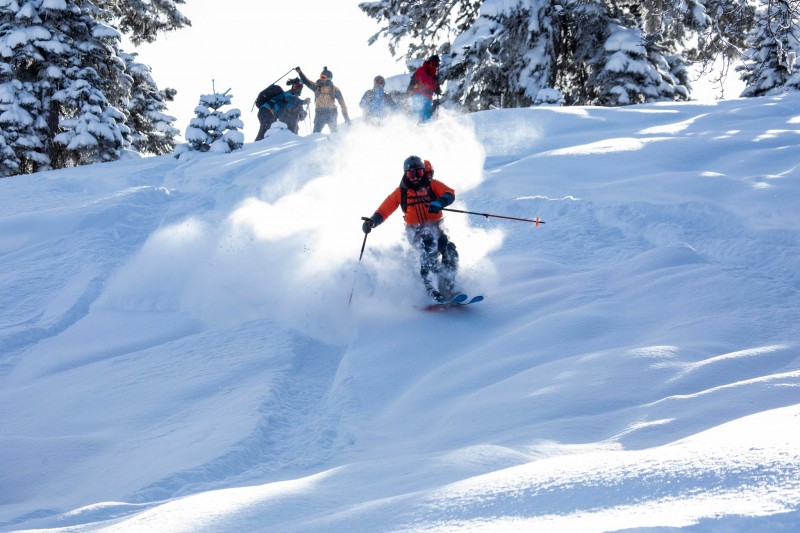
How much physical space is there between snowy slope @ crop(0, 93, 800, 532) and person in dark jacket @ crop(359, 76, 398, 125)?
17.3 ft

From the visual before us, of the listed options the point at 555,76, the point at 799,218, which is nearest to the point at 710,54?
the point at 799,218

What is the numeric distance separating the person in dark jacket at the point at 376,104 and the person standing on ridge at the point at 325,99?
77 cm

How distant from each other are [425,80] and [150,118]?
17.2m

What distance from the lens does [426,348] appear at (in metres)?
6.98

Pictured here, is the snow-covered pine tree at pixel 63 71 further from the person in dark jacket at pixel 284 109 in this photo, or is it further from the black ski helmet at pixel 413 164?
the black ski helmet at pixel 413 164

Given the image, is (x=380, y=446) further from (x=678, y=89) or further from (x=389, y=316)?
(x=678, y=89)

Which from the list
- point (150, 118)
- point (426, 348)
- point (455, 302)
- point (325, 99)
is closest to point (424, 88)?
point (325, 99)

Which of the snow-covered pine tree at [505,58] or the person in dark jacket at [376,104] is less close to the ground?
the snow-covered pine tree at [505,58]

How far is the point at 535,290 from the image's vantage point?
25.4 feet

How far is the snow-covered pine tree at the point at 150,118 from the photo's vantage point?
28141 millimetres

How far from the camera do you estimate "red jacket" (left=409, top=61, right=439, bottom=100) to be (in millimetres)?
17094

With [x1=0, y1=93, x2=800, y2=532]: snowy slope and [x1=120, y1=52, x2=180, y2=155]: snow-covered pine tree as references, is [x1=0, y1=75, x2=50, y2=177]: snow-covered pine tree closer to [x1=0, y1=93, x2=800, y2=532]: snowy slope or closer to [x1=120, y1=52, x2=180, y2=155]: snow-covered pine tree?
[x1=120, y1=52, x2=180, y2=155]: snow-covered pine tree

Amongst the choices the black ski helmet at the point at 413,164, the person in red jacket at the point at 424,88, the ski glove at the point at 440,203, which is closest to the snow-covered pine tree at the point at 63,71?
the person in red jacket at the point at 424,88

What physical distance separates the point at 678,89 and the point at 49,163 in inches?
817
